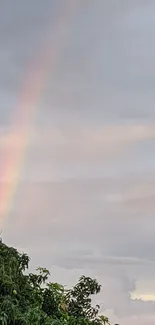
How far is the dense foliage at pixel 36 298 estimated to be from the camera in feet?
33.3

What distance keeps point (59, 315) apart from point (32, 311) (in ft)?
6.82

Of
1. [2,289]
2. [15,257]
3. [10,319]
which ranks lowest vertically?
[10,319]

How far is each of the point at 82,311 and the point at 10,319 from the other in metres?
3.97

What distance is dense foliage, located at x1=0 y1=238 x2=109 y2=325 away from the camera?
33.3 feet

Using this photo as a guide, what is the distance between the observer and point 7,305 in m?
10.1

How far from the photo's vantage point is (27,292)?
463 inches

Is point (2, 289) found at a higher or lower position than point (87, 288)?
lower

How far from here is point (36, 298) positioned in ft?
39.5

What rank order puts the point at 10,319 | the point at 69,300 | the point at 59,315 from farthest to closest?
the point at 69,300
the point at 59,315
the point at 10,319

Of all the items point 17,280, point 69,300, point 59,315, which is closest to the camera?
point 17,280

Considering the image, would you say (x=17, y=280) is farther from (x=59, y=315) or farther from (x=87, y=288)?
(x=87, y=288)

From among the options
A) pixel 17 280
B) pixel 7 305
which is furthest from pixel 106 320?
pixel 7 305

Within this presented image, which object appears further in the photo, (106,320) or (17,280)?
(106,320)

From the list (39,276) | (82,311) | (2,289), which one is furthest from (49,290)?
(2,289)
